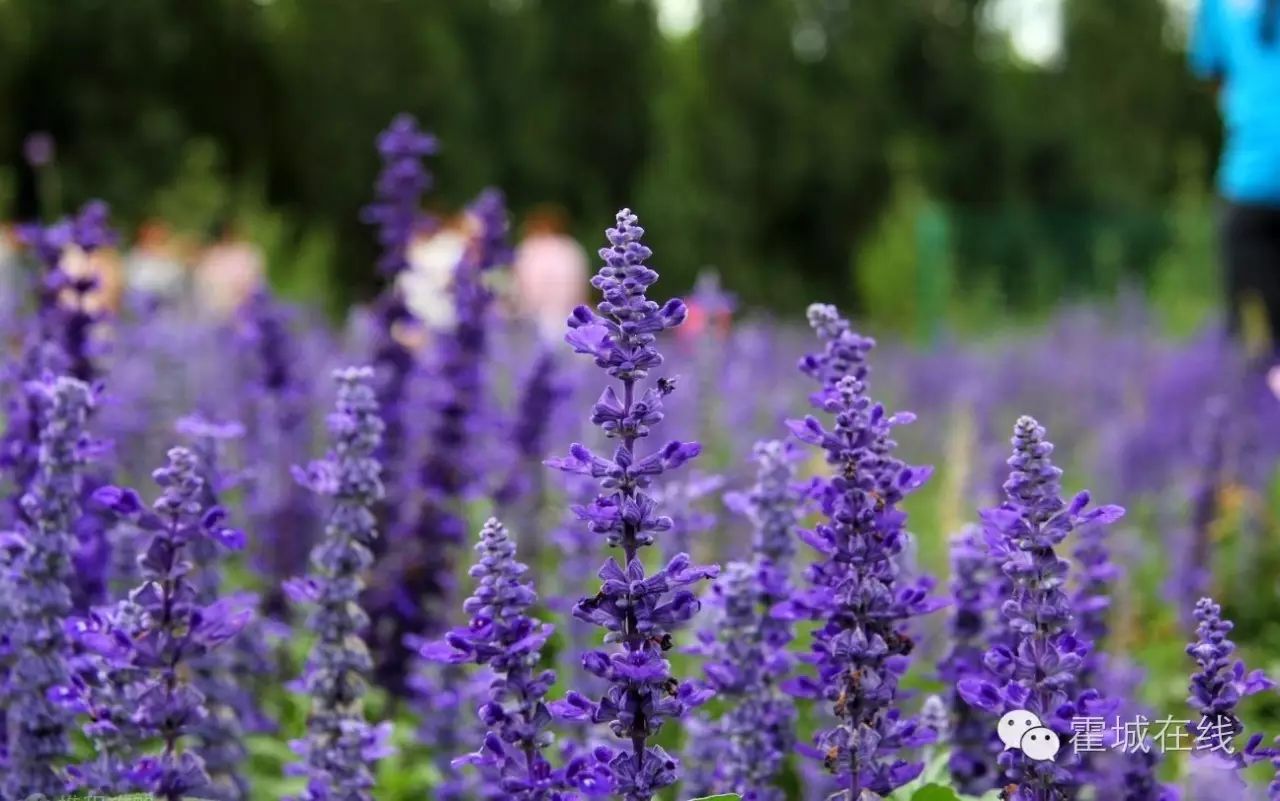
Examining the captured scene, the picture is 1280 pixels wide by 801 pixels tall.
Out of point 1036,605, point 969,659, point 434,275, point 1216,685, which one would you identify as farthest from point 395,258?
point 1216,685

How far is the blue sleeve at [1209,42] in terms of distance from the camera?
7242mm

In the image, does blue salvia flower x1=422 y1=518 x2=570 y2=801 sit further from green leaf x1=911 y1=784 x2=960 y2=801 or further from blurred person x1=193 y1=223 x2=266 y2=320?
blurred person x1=193 y1=223 x2=266 y2=320

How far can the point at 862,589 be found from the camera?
2008 millimetres

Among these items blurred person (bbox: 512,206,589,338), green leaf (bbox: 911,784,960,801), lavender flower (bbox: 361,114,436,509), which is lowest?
green leaf (bbox: 911,784,960,801)

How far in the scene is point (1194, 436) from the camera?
7211mm

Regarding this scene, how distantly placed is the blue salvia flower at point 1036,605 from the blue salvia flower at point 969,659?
54 cm

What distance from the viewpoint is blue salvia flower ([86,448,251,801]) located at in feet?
6.81

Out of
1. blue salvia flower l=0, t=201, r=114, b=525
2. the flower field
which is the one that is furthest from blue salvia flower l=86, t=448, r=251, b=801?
blue salvia flower l=0, t=201, r=114, b=525

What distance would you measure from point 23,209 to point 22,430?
15.1 metres

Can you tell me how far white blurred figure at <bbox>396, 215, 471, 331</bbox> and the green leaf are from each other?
226 centimetres

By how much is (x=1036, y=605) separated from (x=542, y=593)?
2.70 metres

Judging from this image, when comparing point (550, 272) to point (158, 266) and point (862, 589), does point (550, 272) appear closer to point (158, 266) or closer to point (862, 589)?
point (158, 266)

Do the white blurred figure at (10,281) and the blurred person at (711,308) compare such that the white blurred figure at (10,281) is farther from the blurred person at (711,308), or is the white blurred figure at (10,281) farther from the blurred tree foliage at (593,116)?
the blurred tree foliage at (593,116)

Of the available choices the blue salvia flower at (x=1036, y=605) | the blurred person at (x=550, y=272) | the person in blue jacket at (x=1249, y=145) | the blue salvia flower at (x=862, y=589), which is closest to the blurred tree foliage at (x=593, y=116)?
the blurred person at (x=550, y=272)
